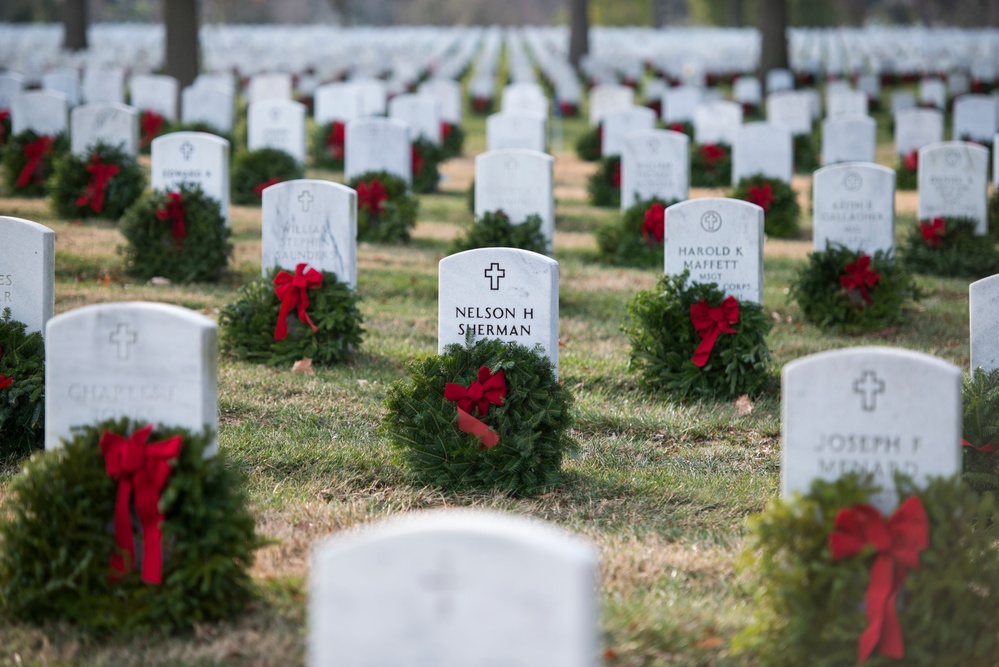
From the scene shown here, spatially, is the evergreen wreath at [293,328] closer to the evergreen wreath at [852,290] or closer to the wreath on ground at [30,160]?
the evergreen wreath at [852,290]

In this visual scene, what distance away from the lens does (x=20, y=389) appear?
563cm

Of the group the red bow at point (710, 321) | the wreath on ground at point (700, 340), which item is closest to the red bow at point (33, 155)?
the wreath on ground at point (700, 340)

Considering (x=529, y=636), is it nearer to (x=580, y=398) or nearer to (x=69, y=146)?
(x=580, y=398)

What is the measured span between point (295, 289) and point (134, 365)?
3.31 meters

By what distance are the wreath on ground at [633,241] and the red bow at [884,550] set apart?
6954mm

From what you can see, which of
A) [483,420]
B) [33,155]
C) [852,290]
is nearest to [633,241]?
[852,290]

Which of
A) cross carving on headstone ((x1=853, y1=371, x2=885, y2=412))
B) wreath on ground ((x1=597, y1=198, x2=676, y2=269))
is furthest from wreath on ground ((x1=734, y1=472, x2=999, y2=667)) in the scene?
wreath on ground ((x1=597, y1=198, x2=676, y2=269))

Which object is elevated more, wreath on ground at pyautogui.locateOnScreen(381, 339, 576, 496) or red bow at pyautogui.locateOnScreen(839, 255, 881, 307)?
red bow at pyautogui.locateOnScreen(839, 255, 881, 307)

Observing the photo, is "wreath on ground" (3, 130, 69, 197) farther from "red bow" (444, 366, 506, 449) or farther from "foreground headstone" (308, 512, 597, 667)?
"foreground headstone" (308, 512, 597, 667)

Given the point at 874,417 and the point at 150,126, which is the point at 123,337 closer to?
the point at 874,417

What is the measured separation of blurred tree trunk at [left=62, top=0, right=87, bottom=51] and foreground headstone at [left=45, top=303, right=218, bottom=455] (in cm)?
2574

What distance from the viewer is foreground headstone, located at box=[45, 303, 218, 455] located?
4.16 m

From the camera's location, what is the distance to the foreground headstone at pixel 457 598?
2617 mm

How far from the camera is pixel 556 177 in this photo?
17.4 meters
